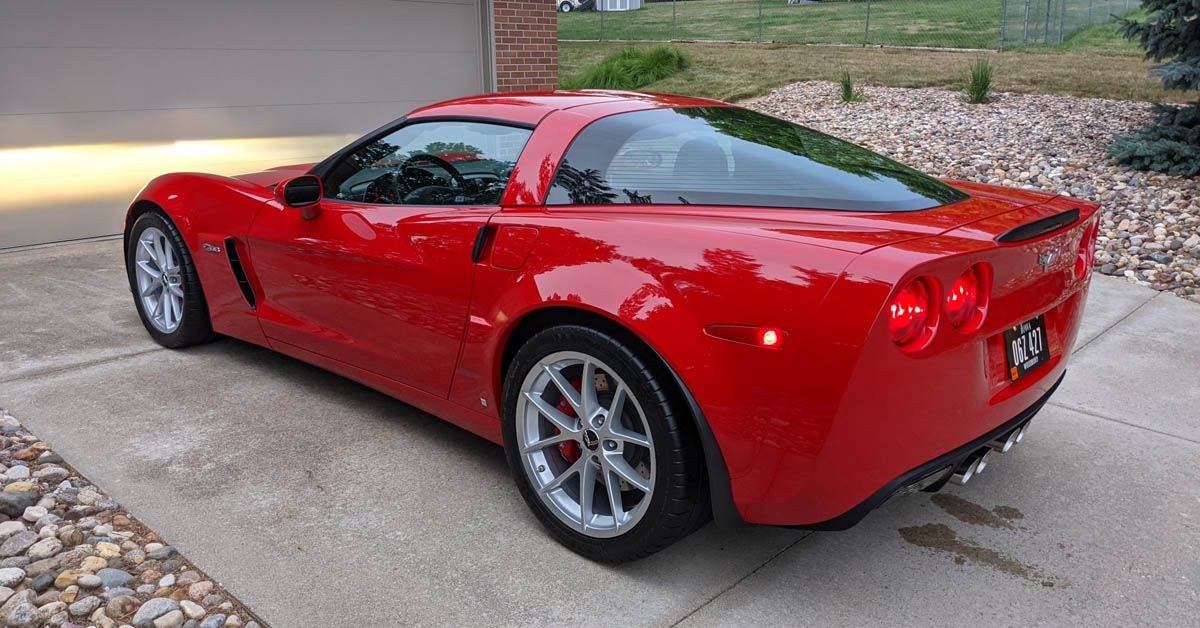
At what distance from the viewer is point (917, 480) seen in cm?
234

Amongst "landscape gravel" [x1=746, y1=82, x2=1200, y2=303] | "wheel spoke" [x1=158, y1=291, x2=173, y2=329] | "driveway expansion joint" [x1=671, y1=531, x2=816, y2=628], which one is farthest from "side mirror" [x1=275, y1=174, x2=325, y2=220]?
"landscape gravel" [x1=746, y1=82, x2=1200, y2=303]

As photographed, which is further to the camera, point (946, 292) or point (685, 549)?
point (685, 549)

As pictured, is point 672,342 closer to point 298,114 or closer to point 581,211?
point 581,211

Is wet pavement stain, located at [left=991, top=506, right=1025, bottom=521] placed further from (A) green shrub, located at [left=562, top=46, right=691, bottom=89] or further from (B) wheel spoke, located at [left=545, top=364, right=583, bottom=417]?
(A) green shrub, located at [left=562, top=46, right=691, bottom=89]

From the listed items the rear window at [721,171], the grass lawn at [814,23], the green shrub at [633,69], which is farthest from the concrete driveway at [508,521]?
the grass lawn at [814,23]

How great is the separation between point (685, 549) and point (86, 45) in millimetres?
6510

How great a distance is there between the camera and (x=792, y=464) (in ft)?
7.44

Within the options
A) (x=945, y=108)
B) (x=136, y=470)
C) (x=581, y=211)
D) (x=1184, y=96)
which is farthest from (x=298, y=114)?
(x=1184, y=96)

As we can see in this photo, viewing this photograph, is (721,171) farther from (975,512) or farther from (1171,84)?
(1171,84)

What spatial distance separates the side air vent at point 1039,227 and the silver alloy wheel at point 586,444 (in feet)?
3.54

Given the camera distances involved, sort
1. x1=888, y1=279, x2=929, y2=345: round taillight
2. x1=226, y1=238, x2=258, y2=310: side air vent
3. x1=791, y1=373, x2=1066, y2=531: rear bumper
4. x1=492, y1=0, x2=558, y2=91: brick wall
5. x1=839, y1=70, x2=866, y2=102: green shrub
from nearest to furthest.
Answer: x1=888, y1=279, x2=929, y2=345: round taillight → x1=791, y1=373, x2=1066, y2=531: rear bumper → x1=226, y1=238, x2=258, y2=310: side air vent → x1=492, y1=0, x2=558, y2=91: brick wall → x1=839, y1=70, x2=866, y2=102: green shrub

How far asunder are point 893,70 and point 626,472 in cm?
1529

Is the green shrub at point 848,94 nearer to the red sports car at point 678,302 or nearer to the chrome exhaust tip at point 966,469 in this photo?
the red sports car at point 678,302

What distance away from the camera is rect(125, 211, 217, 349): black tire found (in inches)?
172
